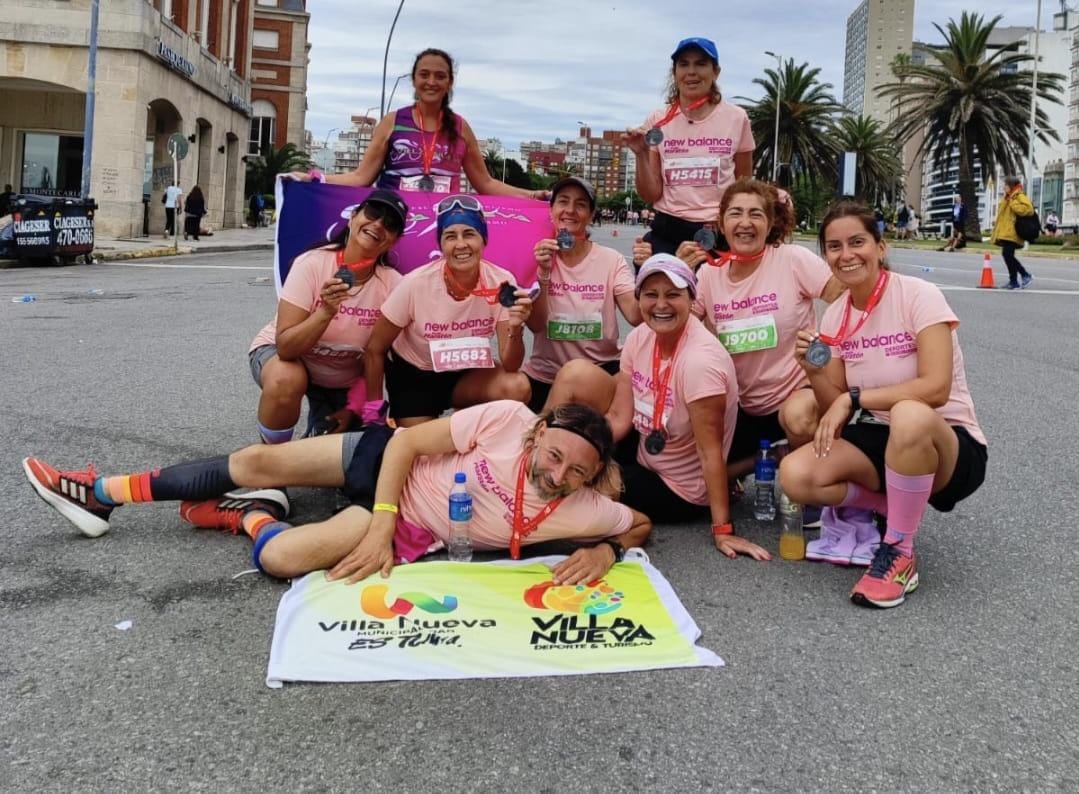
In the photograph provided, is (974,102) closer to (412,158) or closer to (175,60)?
(175,60)

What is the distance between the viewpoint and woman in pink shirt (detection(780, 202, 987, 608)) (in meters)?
3.53

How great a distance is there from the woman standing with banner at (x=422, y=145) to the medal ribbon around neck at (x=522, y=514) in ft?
8.16

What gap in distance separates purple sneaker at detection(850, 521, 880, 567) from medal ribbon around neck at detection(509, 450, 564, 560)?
51.2 inches

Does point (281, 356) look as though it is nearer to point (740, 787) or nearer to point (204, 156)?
point (740, 787)

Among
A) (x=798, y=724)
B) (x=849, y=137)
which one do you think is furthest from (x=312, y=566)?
(x=849, y=137)

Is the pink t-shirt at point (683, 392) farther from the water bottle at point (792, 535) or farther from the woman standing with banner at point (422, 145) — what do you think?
the woman standing with banner at point (422, 145)

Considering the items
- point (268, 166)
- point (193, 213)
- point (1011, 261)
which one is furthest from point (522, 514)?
point (268, 166)

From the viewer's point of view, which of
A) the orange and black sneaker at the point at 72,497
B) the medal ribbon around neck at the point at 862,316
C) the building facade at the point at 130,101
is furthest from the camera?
the building facade at the point at 130,101

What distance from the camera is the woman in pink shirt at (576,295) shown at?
5.02m

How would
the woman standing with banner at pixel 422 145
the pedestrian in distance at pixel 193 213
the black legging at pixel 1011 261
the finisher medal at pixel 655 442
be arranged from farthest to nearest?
the pedestrian in distance at pixel 193 213
the black legging at pixel 1011 261
the woman standing with banner at pixel 422 145
the finisher medal at pixel 655 442

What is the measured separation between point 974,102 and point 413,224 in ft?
163

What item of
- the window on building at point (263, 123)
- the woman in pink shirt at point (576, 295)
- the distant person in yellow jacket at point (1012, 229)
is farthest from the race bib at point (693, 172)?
the window on building at point (263, 123)

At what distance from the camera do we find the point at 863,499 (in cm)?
393

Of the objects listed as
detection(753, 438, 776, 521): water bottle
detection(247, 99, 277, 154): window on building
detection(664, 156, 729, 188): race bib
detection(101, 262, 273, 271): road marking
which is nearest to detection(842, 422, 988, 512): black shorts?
detection(753, 438, 776, 521): water bottle
